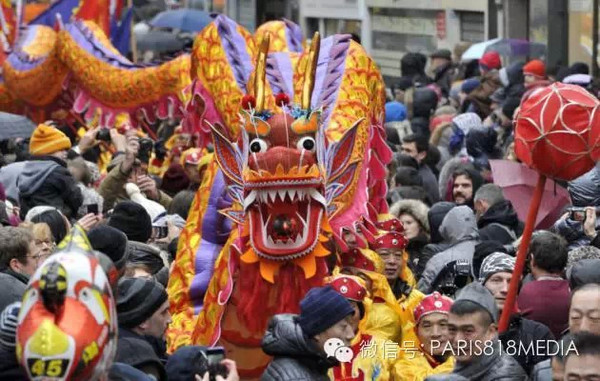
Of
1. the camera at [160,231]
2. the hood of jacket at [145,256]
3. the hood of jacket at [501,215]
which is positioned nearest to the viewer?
the hood of jacket at [145,256]

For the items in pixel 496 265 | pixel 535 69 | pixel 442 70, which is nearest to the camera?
pixel 496 265

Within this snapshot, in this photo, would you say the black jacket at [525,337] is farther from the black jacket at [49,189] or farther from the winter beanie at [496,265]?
the black jacket at [49,189]

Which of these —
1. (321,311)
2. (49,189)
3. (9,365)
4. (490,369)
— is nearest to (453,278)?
(490,369)

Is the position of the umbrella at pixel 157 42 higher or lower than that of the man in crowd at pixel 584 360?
lower

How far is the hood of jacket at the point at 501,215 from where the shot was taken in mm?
10766

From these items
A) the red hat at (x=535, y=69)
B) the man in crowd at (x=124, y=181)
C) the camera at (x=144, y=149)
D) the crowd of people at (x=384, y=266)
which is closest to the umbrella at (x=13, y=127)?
the crowd of people at (x=384, y=266)

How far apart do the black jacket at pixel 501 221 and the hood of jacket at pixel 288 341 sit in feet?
13.6

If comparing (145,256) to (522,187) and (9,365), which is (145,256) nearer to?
→ (522,187)

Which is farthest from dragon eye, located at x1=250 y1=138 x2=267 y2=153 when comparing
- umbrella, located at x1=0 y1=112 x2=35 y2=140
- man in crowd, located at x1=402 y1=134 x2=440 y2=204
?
umbrella, located at x1=0 y1=112 x2=35 y2=140

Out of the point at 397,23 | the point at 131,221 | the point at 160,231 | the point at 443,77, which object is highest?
the point at 131,221

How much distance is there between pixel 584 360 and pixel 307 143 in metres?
2.74

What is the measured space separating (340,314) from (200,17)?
22.9 metres

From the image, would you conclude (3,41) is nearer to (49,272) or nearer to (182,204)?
(182,204)

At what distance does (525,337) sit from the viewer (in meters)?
7.56
